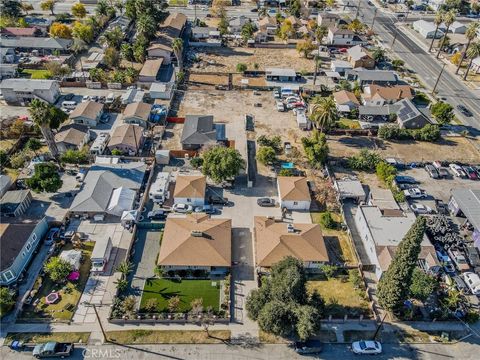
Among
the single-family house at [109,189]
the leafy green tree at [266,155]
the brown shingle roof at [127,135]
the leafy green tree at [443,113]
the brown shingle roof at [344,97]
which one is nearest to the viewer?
the single-family house at [109,189]

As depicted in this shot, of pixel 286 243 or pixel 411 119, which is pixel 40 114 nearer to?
pixel 286 243

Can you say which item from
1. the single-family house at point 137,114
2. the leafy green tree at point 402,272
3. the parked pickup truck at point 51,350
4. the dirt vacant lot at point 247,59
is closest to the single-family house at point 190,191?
the single-family house at point 137,114

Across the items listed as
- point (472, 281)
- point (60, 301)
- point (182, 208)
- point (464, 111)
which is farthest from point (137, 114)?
point (464, 111)

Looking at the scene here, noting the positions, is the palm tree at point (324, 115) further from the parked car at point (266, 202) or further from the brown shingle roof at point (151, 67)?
the brown shingle roof at point (151, 67)

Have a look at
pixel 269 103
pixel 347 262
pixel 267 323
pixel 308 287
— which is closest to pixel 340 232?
pixel 347 262

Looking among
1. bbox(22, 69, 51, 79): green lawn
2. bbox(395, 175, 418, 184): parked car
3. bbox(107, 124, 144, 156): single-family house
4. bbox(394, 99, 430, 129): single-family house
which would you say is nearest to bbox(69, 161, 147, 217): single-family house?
bbox(107, 124, 144, 156): single-family house

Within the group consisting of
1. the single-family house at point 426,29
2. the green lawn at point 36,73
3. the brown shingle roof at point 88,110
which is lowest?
the green lawn at point 36,73
